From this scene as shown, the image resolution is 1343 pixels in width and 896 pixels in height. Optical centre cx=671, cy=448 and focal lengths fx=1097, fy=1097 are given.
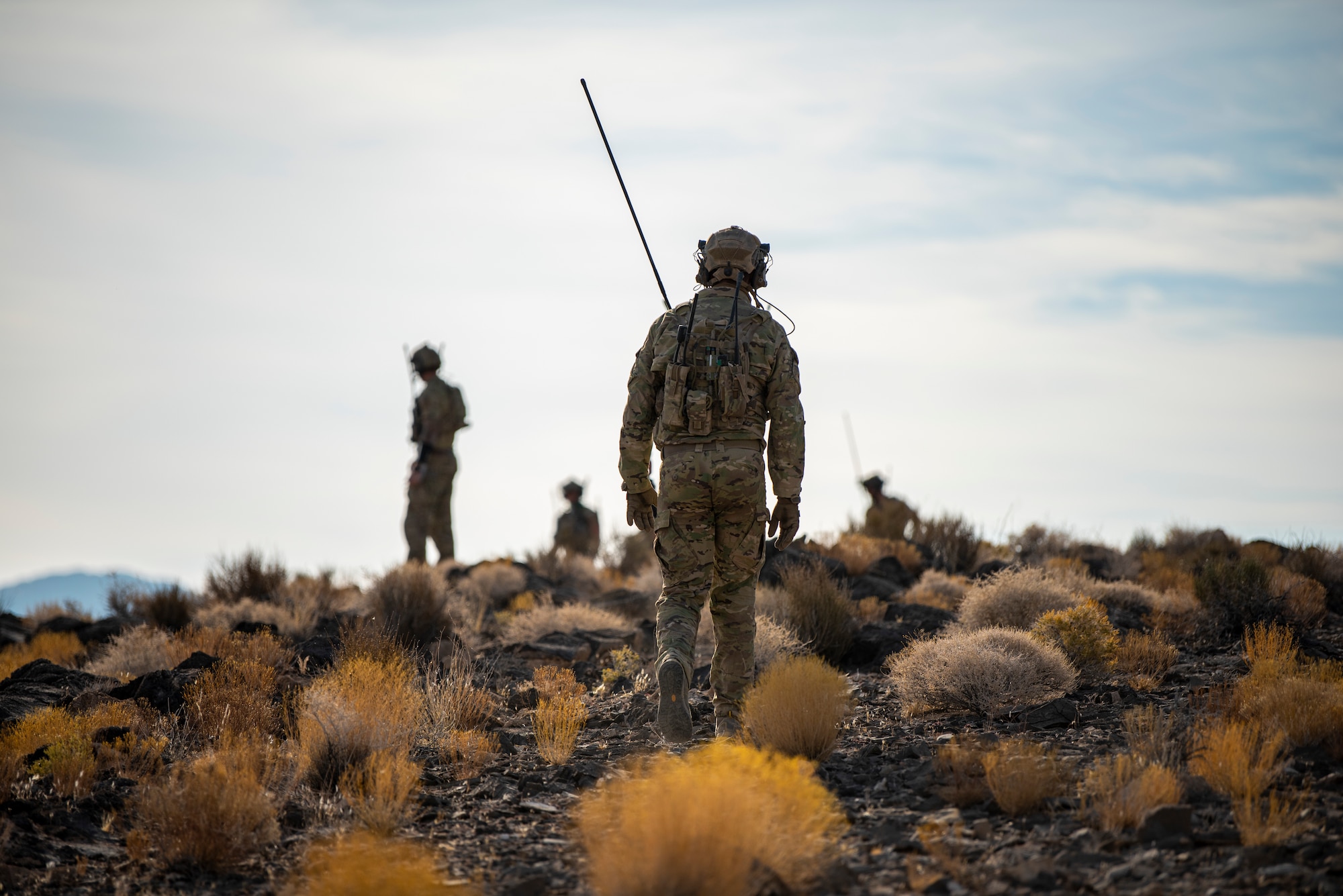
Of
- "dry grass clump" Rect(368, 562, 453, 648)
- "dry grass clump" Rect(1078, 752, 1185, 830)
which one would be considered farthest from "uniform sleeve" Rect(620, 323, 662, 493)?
"dry grass clump" Rect(368, 562, 453, 648)

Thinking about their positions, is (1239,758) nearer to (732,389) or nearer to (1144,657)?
(732,389)

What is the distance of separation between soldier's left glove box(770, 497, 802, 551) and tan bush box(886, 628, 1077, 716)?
62.4 inches

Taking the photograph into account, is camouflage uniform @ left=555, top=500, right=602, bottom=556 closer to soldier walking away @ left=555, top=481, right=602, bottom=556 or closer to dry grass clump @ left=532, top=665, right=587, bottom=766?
soldier walking away @ left=555, top=481, right=602, bottom=556

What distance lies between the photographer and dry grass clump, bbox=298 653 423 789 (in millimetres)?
5910

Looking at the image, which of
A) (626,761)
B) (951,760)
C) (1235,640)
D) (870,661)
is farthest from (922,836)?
(1235,640)

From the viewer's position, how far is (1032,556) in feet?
49.0

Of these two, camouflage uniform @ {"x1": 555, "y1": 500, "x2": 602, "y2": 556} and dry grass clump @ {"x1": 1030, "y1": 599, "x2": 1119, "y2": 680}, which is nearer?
dry grass clump @ {"x1": 1030, "y1": 599, "x2": 1119, "y2": 680}

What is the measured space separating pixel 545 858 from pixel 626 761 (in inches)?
60.1

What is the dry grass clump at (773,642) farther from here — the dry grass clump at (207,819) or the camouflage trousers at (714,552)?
the dry grass clump at (207,819)

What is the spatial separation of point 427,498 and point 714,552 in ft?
34.1

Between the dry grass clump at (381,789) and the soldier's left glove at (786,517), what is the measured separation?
2380 millimetres

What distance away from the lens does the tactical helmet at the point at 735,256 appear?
6.42m

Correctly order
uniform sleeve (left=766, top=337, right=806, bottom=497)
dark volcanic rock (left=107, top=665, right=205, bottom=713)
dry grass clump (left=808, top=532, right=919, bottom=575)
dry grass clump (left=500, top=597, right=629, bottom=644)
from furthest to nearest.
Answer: dry grass clump (left=808, top=532, right=919, bottom=575) → dry grass clump (left=500, top=597, right=629, bottom=644) → dark volcanic rock (left=107, top=665, right=205, bottom=713) → uniform sleeve (left=766, top=337, right=806, bottom=497)

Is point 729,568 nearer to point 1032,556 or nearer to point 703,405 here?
point 703,405
